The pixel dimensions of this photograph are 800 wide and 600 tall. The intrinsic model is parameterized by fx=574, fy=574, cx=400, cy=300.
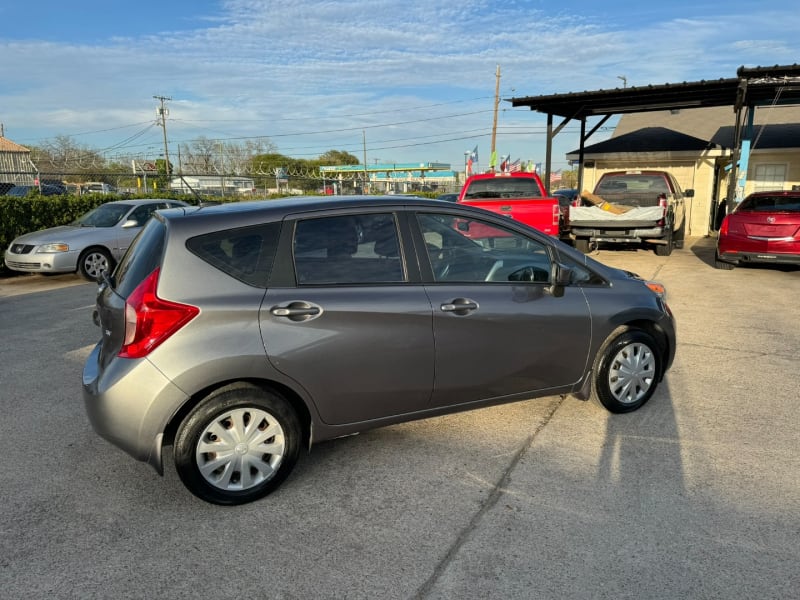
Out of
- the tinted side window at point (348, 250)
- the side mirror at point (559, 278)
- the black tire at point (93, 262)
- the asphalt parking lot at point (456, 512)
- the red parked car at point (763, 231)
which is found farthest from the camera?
the black tire at point (93, 262)

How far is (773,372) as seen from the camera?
205 inches

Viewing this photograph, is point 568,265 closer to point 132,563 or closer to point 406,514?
point 406,514

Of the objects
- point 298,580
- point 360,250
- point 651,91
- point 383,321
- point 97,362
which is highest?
point 651,91

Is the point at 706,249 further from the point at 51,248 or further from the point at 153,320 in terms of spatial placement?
the point at 153,320

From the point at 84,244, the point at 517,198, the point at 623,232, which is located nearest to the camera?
the point at 84,244

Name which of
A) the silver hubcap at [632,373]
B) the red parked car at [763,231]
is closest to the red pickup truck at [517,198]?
the red parked car at [763,231]

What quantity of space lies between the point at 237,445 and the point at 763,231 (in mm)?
10511

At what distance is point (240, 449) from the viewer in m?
3.06

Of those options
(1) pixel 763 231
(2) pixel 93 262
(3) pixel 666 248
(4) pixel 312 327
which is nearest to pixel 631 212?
(3) pixel 666 248

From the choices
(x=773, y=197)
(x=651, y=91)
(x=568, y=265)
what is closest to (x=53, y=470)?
(x=568, y=265)

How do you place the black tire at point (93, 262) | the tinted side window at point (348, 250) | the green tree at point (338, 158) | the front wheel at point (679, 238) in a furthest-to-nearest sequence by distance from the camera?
the green tree at point (338, 158) < the front wheel at point (679, 238) < the black tire at point (93, 262) < the tinted side window at point (348, 250)

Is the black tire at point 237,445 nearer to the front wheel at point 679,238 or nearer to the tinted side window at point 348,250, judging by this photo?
the tinted side window at point 348,250

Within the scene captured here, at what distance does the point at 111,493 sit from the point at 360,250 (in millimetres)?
1982

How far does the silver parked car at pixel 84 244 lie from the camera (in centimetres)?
1028
